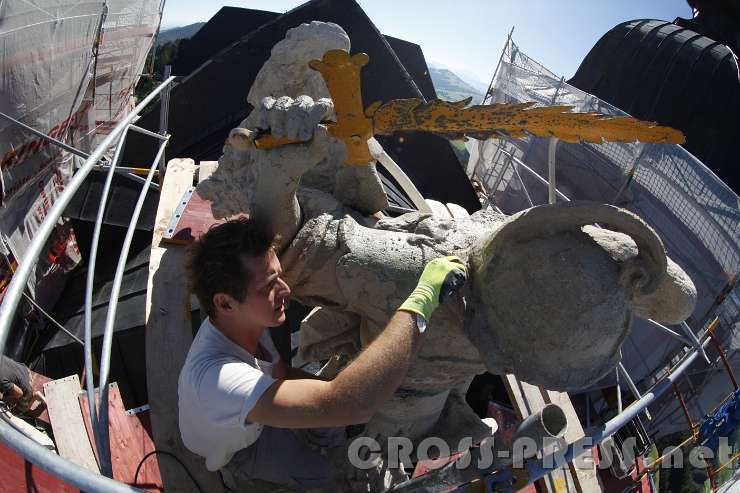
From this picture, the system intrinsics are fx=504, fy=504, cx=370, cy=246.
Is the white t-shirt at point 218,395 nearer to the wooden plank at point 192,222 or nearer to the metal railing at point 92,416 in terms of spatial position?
the metal railing at point 92,416

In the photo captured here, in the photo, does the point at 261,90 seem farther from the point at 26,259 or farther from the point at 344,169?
the point at 26,259

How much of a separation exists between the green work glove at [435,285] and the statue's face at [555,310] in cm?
13

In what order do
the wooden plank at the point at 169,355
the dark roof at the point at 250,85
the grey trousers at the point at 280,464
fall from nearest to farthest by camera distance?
the grey trousers at the point at 280,464, the wooden plank at the point at 169,355, the dark roof at the point at 250,85

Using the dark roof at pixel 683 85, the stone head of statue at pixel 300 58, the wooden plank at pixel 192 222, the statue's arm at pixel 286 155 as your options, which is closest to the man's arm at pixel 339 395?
the statue's arm at pixel 286 155

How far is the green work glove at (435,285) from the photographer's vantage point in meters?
1.56

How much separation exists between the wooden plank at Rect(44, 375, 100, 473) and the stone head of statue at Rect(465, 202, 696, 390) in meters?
2.23

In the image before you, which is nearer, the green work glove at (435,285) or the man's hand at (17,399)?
the green work glove at (435,285)

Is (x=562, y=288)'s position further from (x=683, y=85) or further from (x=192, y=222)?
(x=683, y=85)

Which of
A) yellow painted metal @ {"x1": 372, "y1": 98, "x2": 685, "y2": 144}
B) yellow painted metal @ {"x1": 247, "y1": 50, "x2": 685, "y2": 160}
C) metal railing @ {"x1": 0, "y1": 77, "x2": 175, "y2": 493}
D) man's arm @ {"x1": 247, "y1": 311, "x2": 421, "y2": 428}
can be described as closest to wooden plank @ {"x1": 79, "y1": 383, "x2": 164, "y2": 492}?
metal railing @ {"x1": 0, "y1": 77, "x2": 175, "y2": 493}

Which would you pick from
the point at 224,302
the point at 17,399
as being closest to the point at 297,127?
the point at 224,302

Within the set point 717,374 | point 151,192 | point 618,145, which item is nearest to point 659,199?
point 618,145

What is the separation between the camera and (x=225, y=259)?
65.1 inches

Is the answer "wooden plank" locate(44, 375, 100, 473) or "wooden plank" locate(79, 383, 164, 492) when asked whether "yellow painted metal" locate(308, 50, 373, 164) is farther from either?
"wooden plank" locate(44, 375, 100, 473)

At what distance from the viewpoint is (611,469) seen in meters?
3.31
